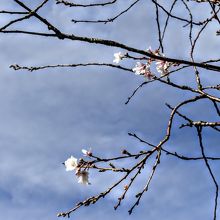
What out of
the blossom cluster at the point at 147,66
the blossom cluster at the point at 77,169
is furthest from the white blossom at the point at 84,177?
the blossom cluster at the point at 147,66

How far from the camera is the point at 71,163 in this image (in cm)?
401

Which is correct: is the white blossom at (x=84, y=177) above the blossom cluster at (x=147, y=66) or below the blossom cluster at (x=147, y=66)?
below

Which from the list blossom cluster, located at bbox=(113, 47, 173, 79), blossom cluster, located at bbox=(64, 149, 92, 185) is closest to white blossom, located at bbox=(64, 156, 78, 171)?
blossom cluster, located at bbox=(64, 149, 92, 185)

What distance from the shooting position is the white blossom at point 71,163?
3963 mm

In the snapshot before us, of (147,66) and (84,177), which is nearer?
(84,177)

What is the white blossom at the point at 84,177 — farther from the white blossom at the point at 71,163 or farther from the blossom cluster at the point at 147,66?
the blossom cluster at the point at 147,66

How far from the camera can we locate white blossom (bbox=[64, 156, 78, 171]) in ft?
13.0

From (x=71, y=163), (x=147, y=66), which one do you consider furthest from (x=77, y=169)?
(x=147, y=66)

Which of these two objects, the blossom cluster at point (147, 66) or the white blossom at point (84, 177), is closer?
the white blossom at point (84, 177)

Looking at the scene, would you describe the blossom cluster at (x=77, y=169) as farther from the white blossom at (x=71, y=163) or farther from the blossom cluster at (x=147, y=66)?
the blossom cluster at (x=147, y=66)

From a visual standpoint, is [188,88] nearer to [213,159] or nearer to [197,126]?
[197,126]

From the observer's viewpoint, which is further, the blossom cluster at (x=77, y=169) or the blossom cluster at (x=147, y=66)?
the blossom cluster at (x=147, y=66)

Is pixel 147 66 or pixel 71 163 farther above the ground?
pixel 147 66

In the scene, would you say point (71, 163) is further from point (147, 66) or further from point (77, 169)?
point (147, 66)
